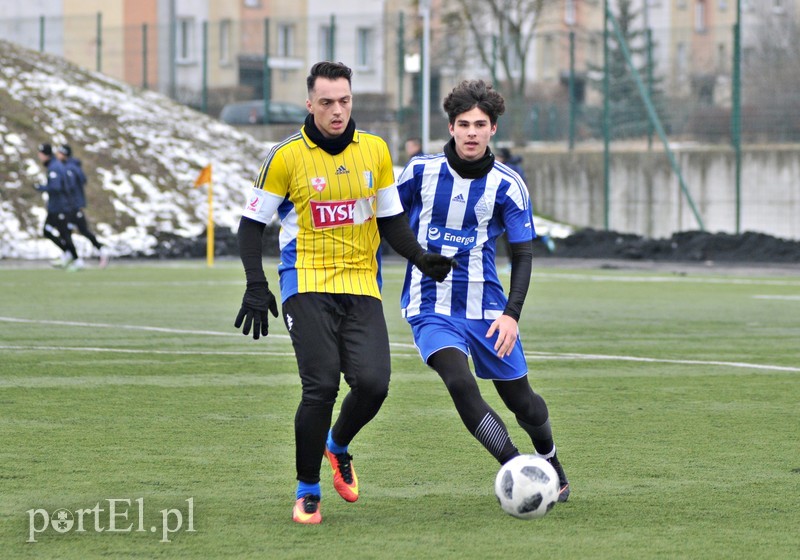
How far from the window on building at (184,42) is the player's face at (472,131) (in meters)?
34.8

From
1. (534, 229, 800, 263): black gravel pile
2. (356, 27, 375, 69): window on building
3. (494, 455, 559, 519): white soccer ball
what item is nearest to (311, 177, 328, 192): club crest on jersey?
(494, 455, 559, 519): white soccer ball

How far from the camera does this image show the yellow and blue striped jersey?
240 inches

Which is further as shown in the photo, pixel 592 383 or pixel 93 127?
pixel 93 127

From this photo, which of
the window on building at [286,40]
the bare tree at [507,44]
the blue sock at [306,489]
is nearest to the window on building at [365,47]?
the window on building at [286,40]

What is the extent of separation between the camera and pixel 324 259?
6145mm

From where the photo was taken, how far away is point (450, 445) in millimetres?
7762

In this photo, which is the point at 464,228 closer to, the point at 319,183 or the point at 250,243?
the point at 319,183

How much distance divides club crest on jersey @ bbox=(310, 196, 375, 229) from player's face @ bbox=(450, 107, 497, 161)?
44 centimetres

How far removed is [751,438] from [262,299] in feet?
10.5

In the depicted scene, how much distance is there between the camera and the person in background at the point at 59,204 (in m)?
24.5

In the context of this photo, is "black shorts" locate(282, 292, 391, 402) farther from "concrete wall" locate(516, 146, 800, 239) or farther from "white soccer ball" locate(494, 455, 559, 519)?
"concrete wall" locate(516, 146, 800, 239)

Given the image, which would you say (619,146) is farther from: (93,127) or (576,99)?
(93,127)

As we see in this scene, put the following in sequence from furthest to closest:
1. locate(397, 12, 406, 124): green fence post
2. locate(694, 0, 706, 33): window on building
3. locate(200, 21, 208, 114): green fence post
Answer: locate(694, 0, 706, 33): window on building, locate(200, 21, 208, 114): green fence post, locate(397, 12, 406, 124): green fence post

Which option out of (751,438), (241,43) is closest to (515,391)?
(751,438)
